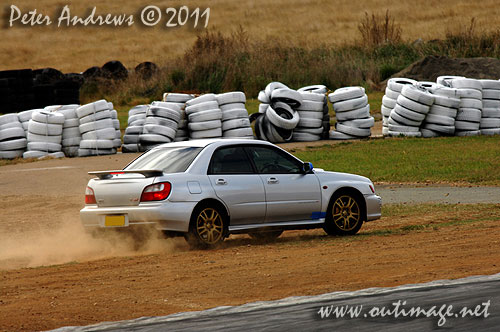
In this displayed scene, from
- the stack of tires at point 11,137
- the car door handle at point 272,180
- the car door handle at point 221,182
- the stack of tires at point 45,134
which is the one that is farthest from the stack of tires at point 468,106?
the car door handle at point 221,182

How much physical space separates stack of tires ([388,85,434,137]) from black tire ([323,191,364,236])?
15568 mm

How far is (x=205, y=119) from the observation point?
28031 mm

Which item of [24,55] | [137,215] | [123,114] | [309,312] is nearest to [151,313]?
[309,312]

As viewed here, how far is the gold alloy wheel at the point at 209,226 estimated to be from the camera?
463 inches

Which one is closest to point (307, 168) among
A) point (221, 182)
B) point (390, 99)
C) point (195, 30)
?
point (221, 182)

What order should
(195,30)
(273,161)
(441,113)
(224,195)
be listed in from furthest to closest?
1. (195,30)
2. (441,113)
3. (273,161)
4. (224,195)

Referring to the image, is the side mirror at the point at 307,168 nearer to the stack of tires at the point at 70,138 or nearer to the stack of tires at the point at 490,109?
the stack of tires at the point at 70,138

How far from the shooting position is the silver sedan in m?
11.6

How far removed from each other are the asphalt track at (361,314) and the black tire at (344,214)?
14.0 feet

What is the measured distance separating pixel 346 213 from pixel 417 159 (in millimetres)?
11676

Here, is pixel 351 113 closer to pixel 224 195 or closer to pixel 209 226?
pixel 224 195

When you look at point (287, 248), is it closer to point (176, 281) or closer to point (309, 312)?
point (176, 281)

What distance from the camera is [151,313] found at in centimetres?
815

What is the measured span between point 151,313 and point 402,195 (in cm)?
1086
